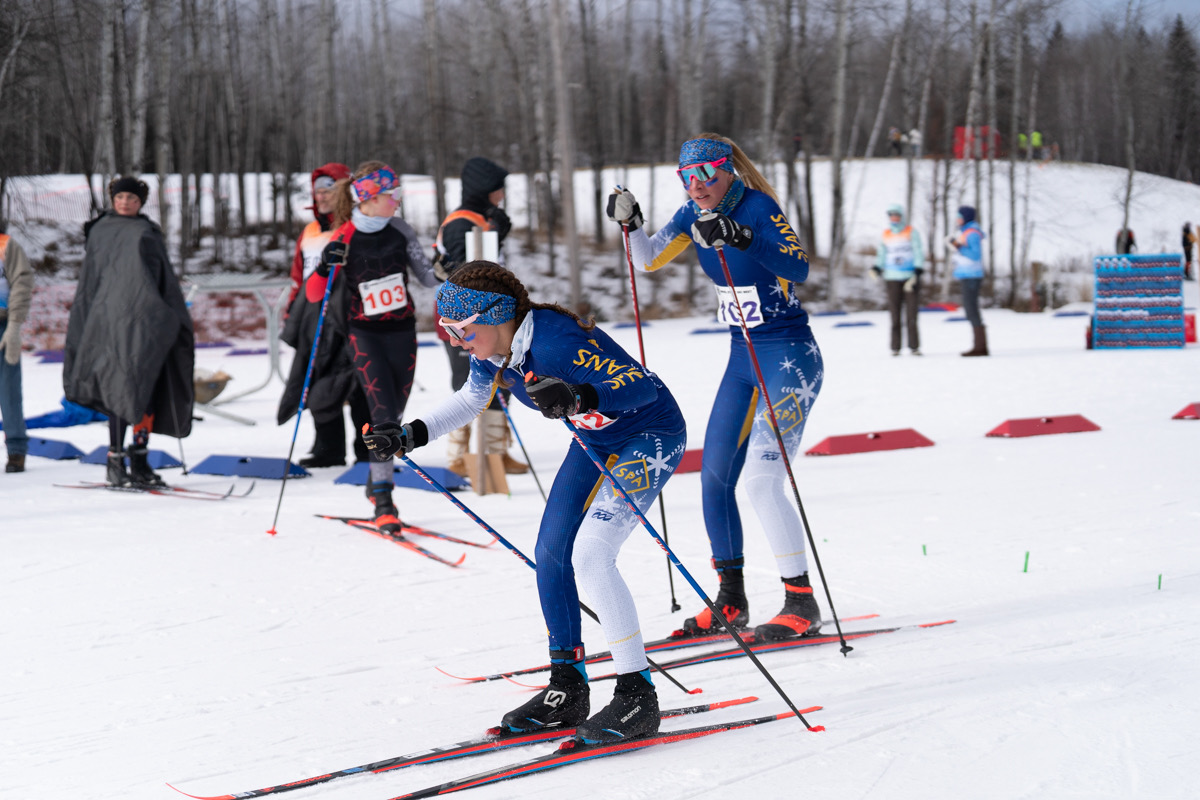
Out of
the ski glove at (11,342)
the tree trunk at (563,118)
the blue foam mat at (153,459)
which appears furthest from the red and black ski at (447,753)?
the tree trunk at (563,118)

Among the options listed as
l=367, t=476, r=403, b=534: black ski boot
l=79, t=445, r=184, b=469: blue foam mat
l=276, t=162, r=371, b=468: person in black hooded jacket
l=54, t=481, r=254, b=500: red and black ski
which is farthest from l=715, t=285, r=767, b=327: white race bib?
l=79, t=445, r=184, b=469: blue foam mat

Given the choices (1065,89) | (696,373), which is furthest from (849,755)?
(1065,89)

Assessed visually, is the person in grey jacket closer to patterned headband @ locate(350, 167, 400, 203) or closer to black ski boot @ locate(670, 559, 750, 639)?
patterned headband @ locate(350, 167, 400, 203)

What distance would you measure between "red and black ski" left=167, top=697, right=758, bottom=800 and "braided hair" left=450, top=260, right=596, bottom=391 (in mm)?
1018

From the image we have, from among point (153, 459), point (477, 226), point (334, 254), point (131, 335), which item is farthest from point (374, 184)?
point (153, 459)

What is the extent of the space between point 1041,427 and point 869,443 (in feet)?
4.59

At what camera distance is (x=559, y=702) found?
119 inches

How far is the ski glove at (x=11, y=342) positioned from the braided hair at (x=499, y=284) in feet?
17.7

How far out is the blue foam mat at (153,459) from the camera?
7824mm

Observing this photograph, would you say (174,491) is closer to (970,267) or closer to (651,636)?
(651,636)

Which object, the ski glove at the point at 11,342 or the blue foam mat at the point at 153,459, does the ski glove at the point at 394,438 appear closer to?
the ski glove at the point at 11,342

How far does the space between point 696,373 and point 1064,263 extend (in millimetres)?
20523

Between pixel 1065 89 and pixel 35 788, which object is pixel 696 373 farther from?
pixel 1065 89

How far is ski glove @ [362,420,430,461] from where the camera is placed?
2.94 meters
